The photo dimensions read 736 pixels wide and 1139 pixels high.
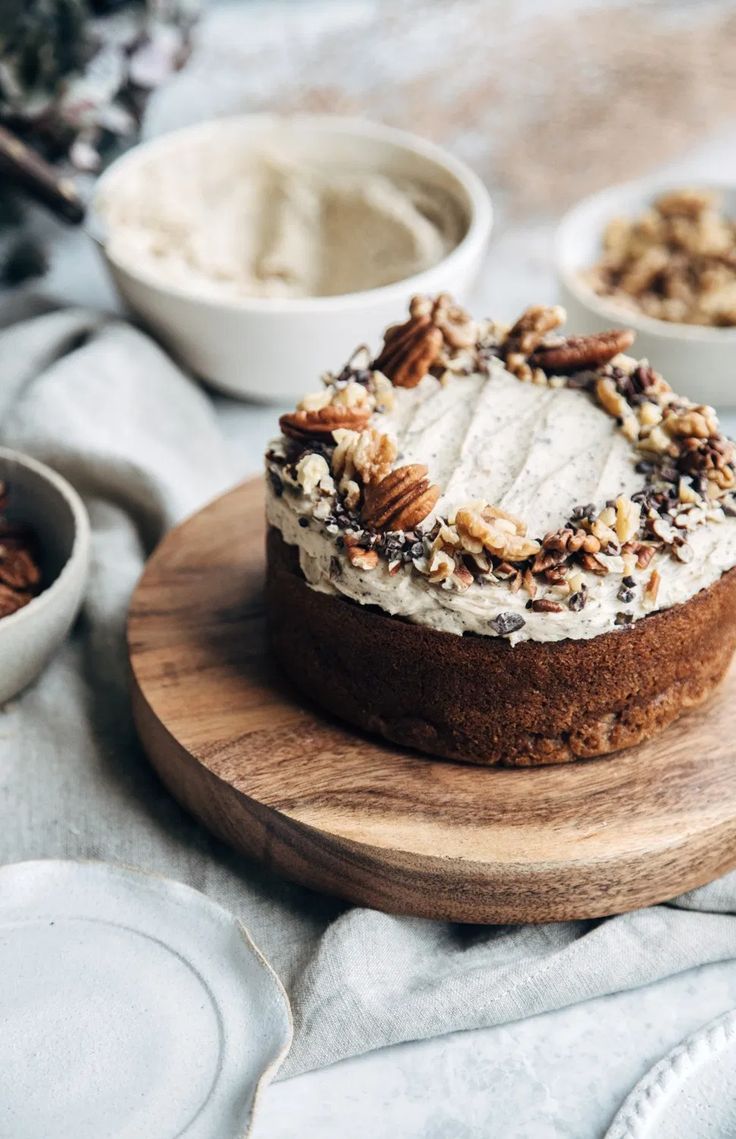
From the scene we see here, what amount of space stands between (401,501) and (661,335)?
1.01 m

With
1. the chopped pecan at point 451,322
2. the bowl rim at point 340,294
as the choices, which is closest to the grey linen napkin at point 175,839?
the bowl rim at point 340,294

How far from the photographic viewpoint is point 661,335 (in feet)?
7.63

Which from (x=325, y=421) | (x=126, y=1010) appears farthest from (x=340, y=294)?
(x=126, y=1010)

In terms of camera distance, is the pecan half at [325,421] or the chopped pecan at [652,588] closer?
the chopped pecan at [652,588]

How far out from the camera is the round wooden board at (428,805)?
146 centimetres

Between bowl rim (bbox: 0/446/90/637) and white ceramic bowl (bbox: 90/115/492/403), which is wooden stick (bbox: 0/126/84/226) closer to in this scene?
white ceramic bowl (bbox: 90/115/492/403)

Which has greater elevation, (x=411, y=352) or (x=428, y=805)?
(x=411, y=352)

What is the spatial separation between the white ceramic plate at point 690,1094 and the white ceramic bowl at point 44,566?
0.95 metres

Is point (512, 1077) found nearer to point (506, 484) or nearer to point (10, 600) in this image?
point (506, 484)

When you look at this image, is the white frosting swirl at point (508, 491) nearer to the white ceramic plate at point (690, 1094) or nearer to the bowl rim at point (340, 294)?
the white ceramic plate at point (690, 1094)

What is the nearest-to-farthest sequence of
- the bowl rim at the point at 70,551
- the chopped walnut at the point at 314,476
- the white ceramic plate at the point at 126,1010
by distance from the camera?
the white ceramic plate at the point at 126,1010 < the chopped walnut at the point at 314,476 < the bowl rim at the point at 70,551

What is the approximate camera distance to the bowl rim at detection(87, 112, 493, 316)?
2.33 m

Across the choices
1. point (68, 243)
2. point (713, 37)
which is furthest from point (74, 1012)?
point (713, 37)

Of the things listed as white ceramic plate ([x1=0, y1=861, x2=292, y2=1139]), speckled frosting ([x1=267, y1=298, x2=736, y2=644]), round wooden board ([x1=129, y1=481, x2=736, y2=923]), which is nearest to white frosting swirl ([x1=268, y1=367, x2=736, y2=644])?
speckled frosting ([x1=267, y1=298, x2=736, y2=644])
